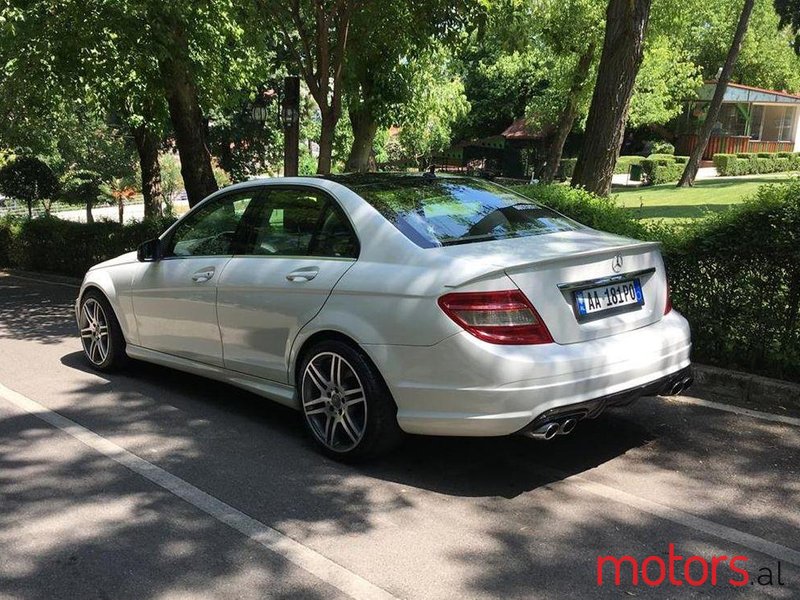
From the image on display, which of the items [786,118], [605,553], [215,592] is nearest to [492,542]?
[605,553]

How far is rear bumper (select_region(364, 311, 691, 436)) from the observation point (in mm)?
3492

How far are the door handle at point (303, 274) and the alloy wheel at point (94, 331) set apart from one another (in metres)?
2.43

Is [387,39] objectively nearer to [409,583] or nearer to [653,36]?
[409,583]

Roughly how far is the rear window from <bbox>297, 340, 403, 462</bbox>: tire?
2.49 feet

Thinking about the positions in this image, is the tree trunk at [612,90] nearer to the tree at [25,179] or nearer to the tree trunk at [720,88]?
the tree at [25,179]

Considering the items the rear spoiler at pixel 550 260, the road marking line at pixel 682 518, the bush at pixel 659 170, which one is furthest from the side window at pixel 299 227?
the bush at pixel 659 170

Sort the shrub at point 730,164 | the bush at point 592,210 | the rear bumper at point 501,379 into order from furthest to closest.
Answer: the shrub at point 730,164 → the bush at point 592,210 → the rear bumper at point 501,379

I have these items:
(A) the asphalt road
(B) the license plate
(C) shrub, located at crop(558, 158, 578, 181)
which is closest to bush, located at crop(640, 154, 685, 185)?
(C) shrub, located at crop(558, 158, 578, 181)

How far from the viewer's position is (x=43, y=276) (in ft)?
48.9

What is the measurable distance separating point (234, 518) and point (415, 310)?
52.4 inches

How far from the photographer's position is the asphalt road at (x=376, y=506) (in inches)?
118

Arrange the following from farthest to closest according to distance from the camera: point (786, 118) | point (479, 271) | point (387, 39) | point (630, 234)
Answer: point (786, 118)
point (387, 39)
point (630, 234)
point (479, 271)

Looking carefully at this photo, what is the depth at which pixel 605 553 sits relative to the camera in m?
3.18

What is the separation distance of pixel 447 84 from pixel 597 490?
1898cm
